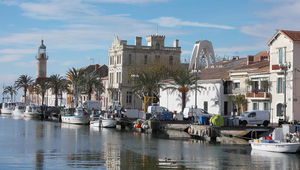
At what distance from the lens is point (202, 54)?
109 m

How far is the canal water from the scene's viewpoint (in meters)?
41.5

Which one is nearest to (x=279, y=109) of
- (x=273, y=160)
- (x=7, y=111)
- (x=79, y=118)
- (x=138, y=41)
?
(x=273, y=160)

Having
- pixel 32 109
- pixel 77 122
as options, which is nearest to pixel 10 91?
pixel 32 109

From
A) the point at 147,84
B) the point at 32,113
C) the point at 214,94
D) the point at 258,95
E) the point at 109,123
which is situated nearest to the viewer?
the point at 258,95

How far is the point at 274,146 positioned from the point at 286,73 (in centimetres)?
2016

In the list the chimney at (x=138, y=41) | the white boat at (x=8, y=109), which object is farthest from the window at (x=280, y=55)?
the white boat at (x=8, y=109)

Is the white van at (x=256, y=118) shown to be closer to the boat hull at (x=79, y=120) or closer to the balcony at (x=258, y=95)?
the balcony at (x=258, y=95)

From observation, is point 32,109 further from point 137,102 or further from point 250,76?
point 250,76

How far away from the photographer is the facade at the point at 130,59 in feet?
396

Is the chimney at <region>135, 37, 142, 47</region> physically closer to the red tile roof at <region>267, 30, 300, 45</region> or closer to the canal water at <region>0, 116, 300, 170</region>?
the red tile roof at <region>267, 30, 300, 45</region>

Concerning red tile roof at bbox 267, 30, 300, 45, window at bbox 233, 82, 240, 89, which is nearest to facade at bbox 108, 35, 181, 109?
window at bbox 233, 82, 240, 89

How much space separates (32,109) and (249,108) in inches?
2786

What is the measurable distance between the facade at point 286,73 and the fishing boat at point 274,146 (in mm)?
15441

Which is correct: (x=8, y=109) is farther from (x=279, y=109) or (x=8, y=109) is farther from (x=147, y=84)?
(x=279, y=109)
